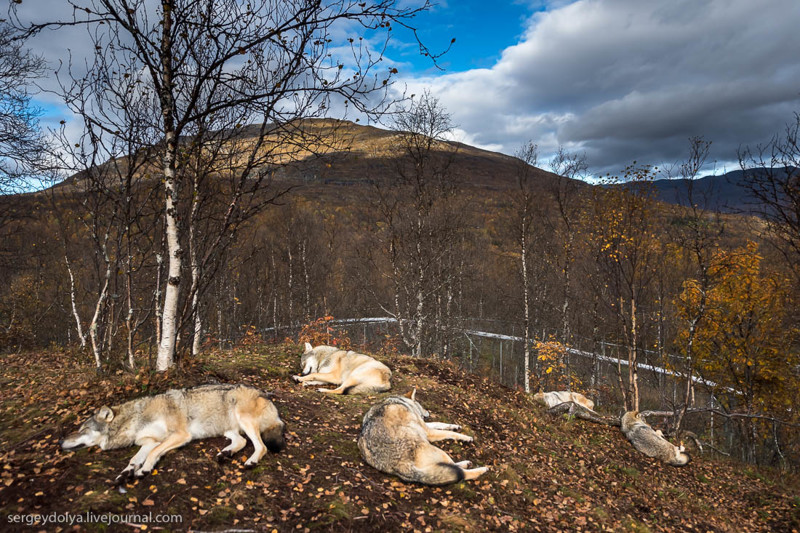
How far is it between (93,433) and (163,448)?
3.11 ft

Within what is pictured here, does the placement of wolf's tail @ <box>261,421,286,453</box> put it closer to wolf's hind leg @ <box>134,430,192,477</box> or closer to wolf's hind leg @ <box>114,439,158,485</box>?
wolf's hind leg @ <box>134,430,192,477</box>

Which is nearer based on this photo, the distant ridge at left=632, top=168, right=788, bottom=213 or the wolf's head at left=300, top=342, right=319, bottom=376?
the wolf's head at left=300, top=342, right=319, bottom=376

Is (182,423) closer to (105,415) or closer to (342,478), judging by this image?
(105,415)

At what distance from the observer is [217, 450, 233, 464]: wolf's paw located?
16.6ft

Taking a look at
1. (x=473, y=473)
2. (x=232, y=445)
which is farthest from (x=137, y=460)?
(x=473, y=473)

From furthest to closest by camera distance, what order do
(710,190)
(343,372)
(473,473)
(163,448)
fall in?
(710,190), (343,372), (473,473), (163,448)

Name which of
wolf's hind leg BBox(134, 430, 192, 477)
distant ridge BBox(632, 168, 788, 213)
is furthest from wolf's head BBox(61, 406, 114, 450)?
distant ridge BBox(632, 168, 788, 213)

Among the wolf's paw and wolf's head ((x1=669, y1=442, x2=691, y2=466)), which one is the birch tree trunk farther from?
wolf's head ((x1=669, y1=442, x2=691, y2=466))

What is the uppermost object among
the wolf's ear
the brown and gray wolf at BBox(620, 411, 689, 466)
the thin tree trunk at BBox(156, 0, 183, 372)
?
the thin tree trunk at BBox(156, 0, 183, 372)

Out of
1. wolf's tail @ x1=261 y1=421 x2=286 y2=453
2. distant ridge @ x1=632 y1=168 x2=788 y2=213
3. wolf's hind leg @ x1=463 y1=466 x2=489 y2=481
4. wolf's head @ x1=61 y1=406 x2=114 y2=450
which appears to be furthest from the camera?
distant ridge @ x1=632 y1=168 x2=788 y2=213

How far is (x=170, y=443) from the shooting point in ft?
16.7

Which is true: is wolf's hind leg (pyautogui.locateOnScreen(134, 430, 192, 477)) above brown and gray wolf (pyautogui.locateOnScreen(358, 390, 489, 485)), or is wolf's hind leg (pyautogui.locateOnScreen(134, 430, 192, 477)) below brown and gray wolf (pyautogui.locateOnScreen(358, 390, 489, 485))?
above

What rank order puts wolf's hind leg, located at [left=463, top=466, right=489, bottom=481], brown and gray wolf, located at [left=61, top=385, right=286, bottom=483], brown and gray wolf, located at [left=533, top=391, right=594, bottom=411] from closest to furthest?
brown and gray wolf, located at [left=61, top=385, right=286, bottom=483], wolf's hind leg, located at [left=463, top=466, right=489, bottom=481], brown and gray wolf, located at [left=533, top=391, right=594, bottom=411]

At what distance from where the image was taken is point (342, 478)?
17.6ft
